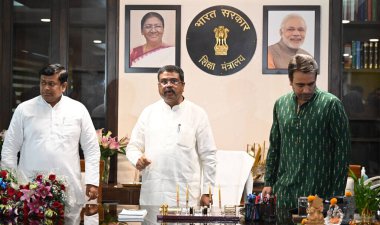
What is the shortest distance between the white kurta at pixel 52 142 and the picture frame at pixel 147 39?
4.64ft

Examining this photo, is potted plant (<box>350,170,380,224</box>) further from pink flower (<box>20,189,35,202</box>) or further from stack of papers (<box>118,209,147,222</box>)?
pink flower (<box>20,189,35,202</box>)

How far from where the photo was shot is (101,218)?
3127 mm

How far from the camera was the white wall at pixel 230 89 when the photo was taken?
5.83m

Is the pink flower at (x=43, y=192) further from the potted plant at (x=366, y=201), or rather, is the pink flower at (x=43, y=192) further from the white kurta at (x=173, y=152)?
the potted plant at (x=366, y=201)

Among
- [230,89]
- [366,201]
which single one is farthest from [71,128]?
[366,201]

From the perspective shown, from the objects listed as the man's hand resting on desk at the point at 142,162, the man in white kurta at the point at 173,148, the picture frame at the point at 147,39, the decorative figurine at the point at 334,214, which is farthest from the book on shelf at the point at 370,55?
the decorative figurine at the point at 334,214

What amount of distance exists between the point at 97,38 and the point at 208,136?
6.15ft

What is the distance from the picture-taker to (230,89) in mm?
5863

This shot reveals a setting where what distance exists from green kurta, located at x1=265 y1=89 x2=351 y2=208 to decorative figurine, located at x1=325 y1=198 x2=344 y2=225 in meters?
0.55

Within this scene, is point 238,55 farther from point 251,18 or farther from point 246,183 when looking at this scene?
point 246,183

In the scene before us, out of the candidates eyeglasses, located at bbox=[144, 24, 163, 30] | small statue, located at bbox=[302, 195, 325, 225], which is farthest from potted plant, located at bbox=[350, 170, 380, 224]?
eyeglasses, located at bbox=[144, 24, 163, 30]

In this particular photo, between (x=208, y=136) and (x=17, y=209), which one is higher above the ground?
(x=208, y=136)

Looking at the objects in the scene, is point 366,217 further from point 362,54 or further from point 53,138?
point 362,54

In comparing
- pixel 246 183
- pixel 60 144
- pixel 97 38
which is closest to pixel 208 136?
pixel 246 183
